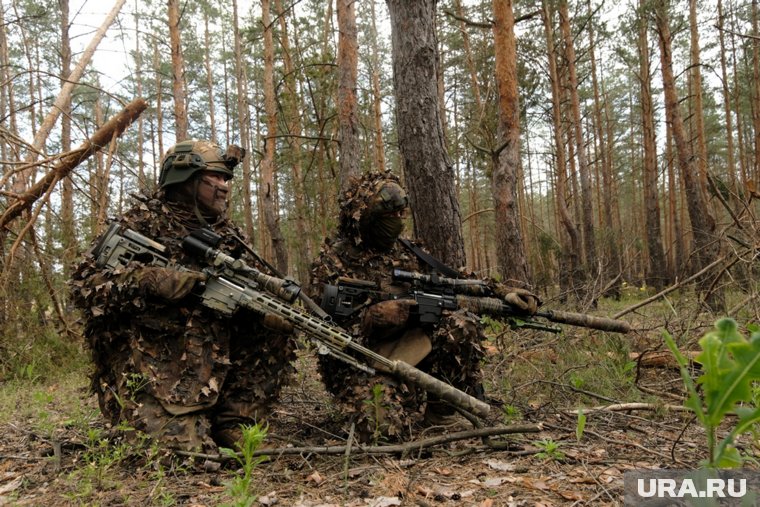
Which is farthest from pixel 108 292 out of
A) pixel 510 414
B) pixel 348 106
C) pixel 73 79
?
pixel 348 106

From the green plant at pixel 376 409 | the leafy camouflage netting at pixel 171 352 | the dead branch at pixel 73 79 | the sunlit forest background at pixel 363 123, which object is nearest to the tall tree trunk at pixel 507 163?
the sunlit forest background at pixel 363 123

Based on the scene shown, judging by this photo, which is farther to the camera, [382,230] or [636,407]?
[382,230]

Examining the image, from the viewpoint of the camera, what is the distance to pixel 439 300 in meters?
A: 3.18

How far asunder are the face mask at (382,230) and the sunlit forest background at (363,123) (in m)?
1.61

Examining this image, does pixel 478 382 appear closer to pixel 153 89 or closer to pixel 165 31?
pixel 165 31

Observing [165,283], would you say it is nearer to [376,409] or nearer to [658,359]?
[376,409]

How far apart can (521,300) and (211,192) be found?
2.34 meters

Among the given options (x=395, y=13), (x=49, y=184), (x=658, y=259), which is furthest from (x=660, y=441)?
(x=658, y=259)

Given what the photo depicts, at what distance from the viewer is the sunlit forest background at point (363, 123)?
17.3 ft

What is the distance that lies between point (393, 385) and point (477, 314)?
0.80 m

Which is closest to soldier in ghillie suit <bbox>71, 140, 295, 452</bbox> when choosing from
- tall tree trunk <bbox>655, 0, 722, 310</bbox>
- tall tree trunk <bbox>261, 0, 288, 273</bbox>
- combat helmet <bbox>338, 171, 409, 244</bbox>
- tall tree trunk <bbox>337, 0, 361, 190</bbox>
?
combat helmet <bbox>338, 171, 409, 244</bbox>

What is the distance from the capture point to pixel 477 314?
3342 mm

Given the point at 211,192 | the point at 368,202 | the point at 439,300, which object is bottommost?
the point at 439,300

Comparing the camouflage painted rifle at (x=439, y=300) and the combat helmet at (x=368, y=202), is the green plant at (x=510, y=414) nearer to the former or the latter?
the camouflage painted rifle at (x=439, y=300)
